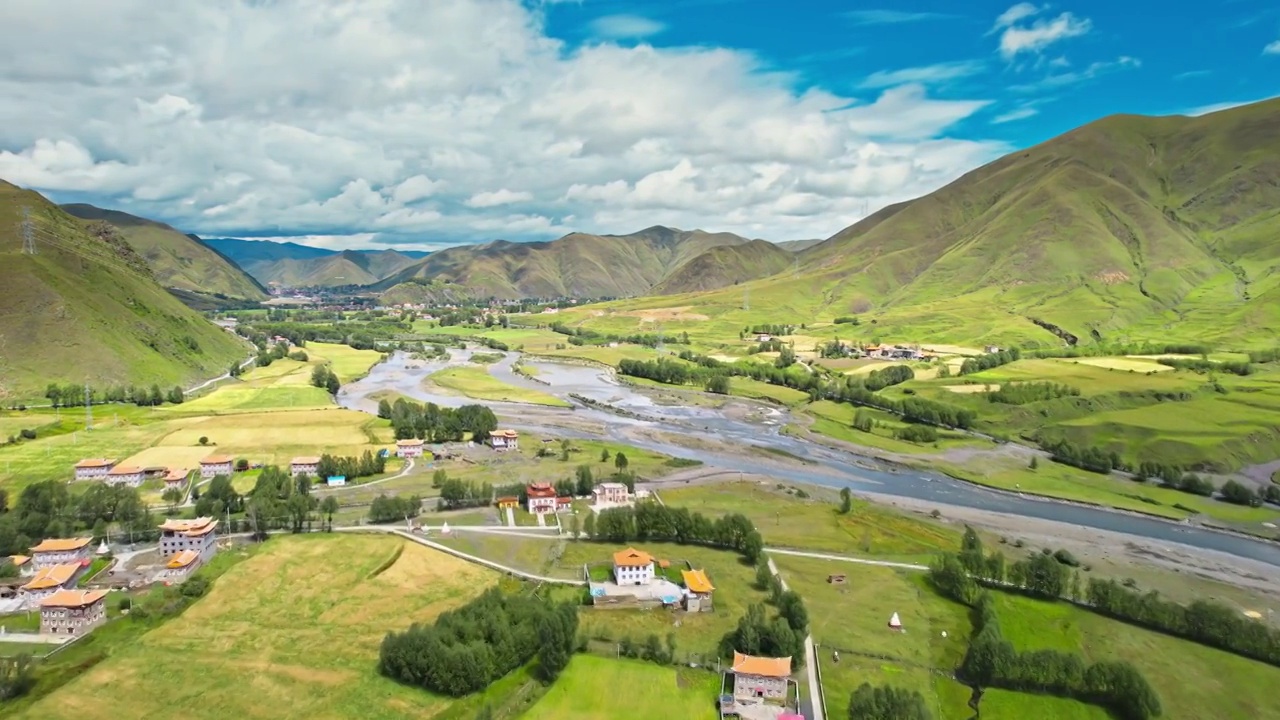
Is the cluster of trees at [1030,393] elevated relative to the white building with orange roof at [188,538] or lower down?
elevated

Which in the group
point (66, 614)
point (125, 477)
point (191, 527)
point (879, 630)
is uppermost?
point (125, 477)

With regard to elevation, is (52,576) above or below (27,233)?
below

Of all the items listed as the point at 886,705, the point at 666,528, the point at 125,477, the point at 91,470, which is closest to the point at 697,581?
the point at 666,528

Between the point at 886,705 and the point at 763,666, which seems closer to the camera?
the point at 886,705

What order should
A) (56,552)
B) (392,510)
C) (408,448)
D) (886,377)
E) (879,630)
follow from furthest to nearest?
(886,377), (408,448), (392,510), (56,552), (879,630)

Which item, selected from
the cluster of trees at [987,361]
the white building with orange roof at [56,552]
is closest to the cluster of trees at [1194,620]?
the white building with orange roof at [56,552]

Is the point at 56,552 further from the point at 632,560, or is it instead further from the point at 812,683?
the point at 812,683

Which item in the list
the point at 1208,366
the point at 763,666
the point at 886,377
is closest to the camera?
the point at 763,666

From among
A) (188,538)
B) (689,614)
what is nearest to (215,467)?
(188,538)

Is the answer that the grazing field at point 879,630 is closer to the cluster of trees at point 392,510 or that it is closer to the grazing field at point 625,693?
the grazing field at point 625,693
